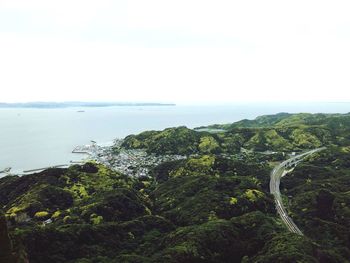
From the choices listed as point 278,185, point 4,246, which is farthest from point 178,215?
point 4,246

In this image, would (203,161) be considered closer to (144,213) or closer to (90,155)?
(144,213)

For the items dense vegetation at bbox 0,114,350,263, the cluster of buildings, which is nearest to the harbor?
the cluster of buildings

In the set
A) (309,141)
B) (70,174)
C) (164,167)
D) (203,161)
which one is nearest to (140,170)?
(164,167)

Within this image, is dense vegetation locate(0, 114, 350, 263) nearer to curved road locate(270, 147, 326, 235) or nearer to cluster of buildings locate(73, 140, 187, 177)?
curved road locate(270, 147, 326, 235)

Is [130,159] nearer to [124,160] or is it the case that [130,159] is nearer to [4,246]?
[124,160]

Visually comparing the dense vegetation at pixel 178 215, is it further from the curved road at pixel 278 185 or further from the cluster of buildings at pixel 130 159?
the cluster of buildings at pixel 130 159

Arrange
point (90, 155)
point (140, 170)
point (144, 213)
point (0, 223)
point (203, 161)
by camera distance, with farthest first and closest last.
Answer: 1. point (90, 155)
2. point (140, 170)
3. point (203, 161)
4. point (144, 213)
5. point (0, 223)
